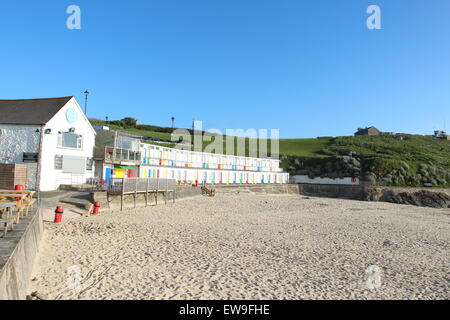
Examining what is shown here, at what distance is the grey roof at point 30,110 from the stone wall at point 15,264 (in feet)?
48.3

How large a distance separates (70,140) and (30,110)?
12.3 feet

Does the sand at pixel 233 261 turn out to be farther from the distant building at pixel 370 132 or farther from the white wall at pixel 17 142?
the distant building at pixel 370 132

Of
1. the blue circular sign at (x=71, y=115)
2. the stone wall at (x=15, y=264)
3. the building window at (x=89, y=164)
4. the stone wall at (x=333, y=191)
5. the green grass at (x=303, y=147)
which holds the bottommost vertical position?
the stone wall at (x=333, y=191)

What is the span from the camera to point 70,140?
21.9m

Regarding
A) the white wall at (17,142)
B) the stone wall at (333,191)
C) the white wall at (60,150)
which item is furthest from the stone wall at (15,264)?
the stone wall at (333,191)

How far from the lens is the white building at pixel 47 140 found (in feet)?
66.0

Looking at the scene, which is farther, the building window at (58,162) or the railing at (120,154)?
the railing at (120,154)

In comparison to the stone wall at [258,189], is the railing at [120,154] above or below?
above

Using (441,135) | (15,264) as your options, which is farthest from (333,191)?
(441,135)

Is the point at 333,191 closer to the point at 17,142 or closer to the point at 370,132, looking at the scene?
the point at 17,142

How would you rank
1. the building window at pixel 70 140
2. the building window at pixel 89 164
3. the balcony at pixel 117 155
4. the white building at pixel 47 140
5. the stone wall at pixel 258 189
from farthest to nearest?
the stone wall at pixel 258 189 → the balcony at pixel 117 155 → the building window at pixel 89 164 → the building window at pixel 70 140 → the white building at pixel 47 140

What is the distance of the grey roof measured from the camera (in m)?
20.8

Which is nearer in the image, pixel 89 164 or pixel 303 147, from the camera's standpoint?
pixel 89 164
